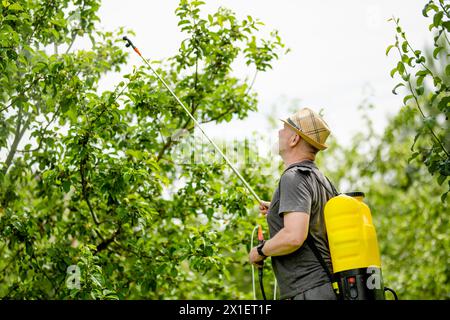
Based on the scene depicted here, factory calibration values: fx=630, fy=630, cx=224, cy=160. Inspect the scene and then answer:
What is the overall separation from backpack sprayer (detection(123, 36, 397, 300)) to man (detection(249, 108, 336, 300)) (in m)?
0.10

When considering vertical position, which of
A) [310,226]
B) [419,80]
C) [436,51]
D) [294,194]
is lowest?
[310,226]

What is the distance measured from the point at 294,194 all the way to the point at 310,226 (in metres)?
0.21

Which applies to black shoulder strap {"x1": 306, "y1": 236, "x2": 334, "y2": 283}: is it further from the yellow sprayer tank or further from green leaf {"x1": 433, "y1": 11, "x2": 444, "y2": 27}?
green leaf {"x1": 433, "y1": 11, "x2": 444, "y2": 27}

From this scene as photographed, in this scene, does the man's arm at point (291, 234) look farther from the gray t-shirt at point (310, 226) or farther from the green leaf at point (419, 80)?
the green leaf at point (419, 80)

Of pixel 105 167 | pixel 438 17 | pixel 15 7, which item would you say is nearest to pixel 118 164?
pixel 105 167

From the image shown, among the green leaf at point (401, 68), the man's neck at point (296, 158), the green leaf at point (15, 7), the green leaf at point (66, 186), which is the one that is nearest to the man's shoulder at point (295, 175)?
the man's neck at point (296, 158)

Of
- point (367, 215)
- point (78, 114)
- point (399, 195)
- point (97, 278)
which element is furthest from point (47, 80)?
point (399, 195)

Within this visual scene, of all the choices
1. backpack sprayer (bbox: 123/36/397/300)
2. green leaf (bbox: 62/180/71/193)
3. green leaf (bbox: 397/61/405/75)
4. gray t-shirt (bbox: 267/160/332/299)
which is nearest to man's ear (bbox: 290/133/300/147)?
gray t-shirt (bbox: 267/160/332/299)

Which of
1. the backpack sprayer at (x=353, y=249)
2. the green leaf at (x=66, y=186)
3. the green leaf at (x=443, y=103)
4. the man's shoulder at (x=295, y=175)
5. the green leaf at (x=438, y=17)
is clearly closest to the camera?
the backpack sprayer at (x=353, y=249)

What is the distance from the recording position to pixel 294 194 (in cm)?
312

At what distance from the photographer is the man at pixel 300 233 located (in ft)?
10.1

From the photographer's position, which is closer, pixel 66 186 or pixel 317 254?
pixel 317 254

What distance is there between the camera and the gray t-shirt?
3.11m

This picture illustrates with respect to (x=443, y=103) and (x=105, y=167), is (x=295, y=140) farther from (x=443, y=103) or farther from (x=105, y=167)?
(x=105, y=167)
